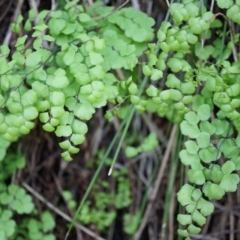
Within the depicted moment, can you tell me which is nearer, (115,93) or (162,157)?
(115,93)

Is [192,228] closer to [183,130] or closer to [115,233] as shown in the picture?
[183,130]

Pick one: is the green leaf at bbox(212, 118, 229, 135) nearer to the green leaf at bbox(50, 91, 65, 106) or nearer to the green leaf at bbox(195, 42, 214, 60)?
the green leaf at bbox(195, 42, 214, 60)

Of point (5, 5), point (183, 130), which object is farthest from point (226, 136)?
point (5, 5)

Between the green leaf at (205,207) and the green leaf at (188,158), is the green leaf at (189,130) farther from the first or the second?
the green leaf at (205,207)

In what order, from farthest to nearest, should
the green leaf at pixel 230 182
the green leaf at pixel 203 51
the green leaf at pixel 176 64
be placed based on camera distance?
the green leaf at pixel 203 51 → the green leaf at pixel 176 64 → the green leaf at pixel 230 182

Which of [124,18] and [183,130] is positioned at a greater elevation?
[124,18]

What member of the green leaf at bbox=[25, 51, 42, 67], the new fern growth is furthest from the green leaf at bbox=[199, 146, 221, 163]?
the green leaf at bbox=[25, 51, 42, 67]

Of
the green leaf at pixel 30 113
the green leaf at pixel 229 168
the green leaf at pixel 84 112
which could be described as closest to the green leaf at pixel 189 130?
the green leaf at pixel 229 168

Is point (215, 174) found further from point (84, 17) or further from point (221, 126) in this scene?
point (84, 17)

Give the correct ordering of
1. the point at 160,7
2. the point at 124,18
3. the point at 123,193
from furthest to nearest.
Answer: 1. the point at 123,193
2. the point at 160,7
3. the point at 124,18

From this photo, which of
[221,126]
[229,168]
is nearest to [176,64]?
[221,126]
